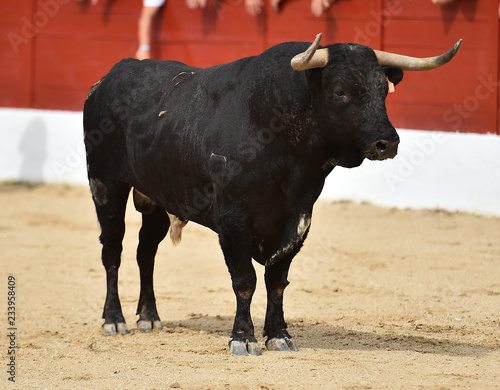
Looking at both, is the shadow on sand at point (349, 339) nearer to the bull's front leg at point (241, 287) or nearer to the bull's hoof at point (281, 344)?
the bull's hoof at point (281, 344)

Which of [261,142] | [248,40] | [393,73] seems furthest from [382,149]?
[248,40]

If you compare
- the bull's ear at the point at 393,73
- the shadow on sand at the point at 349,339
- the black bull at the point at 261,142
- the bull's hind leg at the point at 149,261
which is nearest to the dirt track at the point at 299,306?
the shadow on sand at the point at 349,339

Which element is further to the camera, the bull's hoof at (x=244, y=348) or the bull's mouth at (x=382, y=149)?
the bull's hoof at (x=244, y=348)

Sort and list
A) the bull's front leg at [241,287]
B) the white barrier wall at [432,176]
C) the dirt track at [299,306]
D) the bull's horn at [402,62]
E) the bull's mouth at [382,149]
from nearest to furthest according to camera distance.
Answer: the bull's mouth at [382,149] → the dirt track at [299,306] → the bull's horn at [402,62] → the bull's front leg at [241,287] → the white barrier wall at [432,176]

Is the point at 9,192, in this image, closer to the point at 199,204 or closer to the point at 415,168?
the point at 415,168

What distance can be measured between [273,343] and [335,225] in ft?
12.2

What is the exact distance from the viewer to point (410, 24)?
29.2 ft

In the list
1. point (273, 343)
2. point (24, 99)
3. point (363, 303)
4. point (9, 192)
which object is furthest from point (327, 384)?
point (24, 99)

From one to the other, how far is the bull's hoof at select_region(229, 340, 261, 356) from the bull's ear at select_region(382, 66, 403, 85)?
55.2 inches

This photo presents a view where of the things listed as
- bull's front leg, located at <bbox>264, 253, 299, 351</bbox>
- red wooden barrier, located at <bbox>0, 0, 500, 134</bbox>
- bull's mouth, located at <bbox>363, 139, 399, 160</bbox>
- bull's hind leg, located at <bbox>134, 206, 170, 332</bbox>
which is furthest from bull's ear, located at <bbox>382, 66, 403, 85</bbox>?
red wooden barrier, located at <bbox>0, 0, 500, 134</bbox>

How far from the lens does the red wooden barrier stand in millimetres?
8539

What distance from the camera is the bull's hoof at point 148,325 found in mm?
5246

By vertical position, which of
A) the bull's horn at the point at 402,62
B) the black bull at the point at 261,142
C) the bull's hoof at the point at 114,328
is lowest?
the bull's hoof at the point at 114,328

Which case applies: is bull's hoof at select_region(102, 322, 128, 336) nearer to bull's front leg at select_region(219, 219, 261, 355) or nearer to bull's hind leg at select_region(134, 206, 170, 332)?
bull's hind leg at select_region(134, 206, 170, 332)
